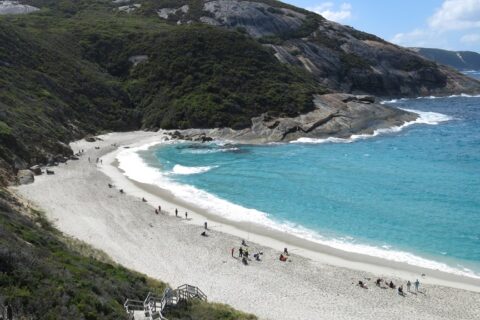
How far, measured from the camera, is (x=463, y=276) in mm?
30234

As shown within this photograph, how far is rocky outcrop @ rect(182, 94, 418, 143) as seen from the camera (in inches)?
3098

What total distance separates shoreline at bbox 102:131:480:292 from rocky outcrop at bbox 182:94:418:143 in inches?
1261

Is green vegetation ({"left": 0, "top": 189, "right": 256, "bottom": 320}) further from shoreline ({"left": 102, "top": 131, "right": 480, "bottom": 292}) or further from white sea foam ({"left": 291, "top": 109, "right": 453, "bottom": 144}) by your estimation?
white sea foam ({"left": 291, "top": 109, "right": 453, "bottom": 144})

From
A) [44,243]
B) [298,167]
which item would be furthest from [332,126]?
[44,243]

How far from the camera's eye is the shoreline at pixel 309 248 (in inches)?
1188

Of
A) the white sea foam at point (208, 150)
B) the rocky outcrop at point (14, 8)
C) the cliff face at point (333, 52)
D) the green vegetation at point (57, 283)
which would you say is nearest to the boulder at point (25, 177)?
the green vegetation at point (57, 283)

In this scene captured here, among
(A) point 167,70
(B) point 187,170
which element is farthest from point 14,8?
(B) point 187,170

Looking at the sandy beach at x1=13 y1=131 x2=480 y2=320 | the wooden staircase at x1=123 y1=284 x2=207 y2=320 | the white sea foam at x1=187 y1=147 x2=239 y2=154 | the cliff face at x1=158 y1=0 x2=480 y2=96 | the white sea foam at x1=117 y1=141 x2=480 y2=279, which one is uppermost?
the cliff face at x1=158 y1=0 x2=480 y2=96

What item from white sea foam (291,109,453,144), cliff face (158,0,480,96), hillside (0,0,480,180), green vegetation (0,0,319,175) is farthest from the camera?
cliff face (158,0,480,96)

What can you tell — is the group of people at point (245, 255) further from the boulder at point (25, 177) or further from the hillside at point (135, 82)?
the boulder at point (25, 177)

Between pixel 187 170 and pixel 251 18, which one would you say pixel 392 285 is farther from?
A: pixel 251 18

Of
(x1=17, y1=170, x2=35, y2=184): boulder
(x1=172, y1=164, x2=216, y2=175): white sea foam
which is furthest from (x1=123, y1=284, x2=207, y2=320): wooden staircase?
(x1=172, y1=164, x2=216, y2=175): white sea foam

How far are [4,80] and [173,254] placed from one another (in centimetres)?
5341

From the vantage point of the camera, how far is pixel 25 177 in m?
47.4
